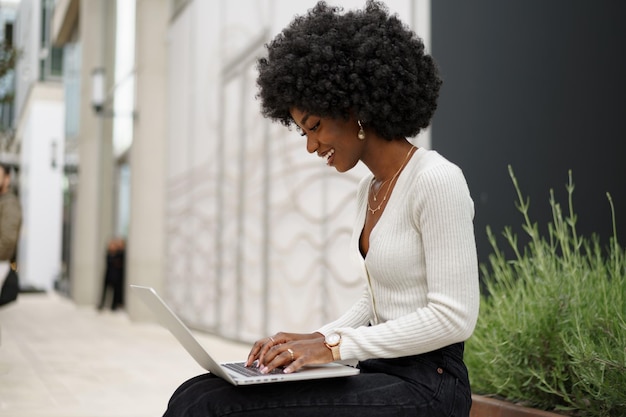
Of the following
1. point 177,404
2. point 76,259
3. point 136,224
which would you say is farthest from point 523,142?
point 76,259

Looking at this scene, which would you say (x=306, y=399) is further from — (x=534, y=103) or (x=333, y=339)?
(x=534, y=103)

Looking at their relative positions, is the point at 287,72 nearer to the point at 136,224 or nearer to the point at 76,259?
the point at 136,224

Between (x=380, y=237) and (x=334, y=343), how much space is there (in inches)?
10.7

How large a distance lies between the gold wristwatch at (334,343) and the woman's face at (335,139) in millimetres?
420

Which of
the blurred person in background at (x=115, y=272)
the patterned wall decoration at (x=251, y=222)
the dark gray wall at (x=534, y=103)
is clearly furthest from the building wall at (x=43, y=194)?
the dark gray wall at (x=534, y=103)

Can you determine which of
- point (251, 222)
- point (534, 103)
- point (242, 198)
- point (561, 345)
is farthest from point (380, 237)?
point (242, 198)

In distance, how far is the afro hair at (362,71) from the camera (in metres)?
1.88

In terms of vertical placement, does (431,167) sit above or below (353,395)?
above

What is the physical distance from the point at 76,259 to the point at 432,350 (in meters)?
16.5

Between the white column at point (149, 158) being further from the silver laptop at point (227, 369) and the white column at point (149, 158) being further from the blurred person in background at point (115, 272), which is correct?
the silver laptop at point (227, 369)

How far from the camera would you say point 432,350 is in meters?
1.76

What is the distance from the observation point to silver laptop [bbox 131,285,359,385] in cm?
162

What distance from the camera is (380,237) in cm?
186

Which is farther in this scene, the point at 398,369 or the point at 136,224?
the point at 136,224
